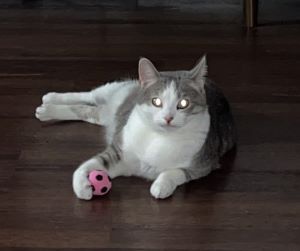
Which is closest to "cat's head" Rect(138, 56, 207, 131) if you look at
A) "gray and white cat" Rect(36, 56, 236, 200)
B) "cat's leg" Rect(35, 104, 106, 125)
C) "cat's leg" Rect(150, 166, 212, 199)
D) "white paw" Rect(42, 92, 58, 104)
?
"gray and white cat" Rect(36, 56, 236, 200)

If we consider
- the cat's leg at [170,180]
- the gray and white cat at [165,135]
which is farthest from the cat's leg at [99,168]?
the cat's leg at [170,180]

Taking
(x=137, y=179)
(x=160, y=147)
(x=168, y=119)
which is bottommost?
(x=137, y=179)

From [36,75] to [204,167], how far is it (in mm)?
925

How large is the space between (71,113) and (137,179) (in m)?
0.42

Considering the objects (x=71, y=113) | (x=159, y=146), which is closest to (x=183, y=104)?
(x=159, y=146)

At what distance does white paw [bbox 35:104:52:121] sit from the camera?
7.75ft

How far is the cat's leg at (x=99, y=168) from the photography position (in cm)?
194

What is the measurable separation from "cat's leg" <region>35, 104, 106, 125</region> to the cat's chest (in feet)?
1.17

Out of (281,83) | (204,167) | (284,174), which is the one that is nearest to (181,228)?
(204,167)

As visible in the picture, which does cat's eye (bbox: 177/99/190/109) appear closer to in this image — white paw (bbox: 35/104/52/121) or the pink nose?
the pink nose

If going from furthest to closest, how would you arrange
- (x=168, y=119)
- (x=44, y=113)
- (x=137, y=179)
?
(x=44, y=113), (x=137, y=179), (x=168, y=119)

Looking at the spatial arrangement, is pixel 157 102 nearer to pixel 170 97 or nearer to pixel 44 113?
pixel 170 97

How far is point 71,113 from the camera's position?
7.79 ft

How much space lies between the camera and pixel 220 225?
6.15 ft
